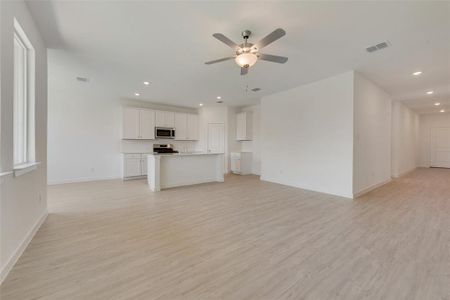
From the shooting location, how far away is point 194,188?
536 cm

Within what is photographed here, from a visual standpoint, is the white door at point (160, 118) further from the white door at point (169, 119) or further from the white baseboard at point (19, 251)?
the white baseboard at point (19, 251)

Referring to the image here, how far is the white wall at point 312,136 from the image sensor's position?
4.47 metres

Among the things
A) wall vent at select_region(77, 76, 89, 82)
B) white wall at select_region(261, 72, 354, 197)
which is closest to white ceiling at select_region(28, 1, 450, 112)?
white wall at select_region(261, 72, 354, 197)

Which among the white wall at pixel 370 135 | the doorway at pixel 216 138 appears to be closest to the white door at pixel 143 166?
the doorway at pixel 216 138

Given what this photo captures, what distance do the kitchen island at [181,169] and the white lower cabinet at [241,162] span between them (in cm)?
182

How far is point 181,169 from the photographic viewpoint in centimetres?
559

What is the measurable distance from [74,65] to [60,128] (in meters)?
2.88

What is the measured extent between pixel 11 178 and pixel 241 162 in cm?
660

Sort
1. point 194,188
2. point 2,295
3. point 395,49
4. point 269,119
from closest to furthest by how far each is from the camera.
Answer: point 2,295
point 395,49
point 194,188
point 269,119

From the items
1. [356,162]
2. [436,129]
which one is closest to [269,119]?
[356,162]

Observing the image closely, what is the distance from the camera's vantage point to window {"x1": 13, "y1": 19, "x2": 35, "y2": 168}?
2516 millimetres

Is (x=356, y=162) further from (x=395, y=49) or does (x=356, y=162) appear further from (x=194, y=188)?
(x=194, y=188)

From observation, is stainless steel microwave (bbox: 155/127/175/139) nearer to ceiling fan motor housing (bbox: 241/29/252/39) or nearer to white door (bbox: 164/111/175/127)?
white door (bbox: 164/111/175/127)

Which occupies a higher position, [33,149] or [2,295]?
[33,149]
